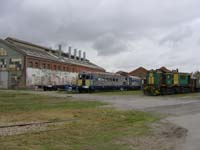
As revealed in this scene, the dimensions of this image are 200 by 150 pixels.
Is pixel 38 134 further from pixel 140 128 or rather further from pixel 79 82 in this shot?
pixel 79 82

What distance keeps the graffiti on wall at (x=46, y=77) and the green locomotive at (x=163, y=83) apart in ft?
68.3

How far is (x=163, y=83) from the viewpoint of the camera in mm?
51406

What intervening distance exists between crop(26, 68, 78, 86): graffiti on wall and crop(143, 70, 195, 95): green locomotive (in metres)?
20.8

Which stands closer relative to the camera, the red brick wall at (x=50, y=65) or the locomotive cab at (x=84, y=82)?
the locomotive cab at (x=84, y=82)

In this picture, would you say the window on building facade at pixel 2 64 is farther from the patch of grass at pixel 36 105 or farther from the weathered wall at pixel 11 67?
the patch of grass at pixel 36 105

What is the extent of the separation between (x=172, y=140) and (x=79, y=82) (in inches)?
1827

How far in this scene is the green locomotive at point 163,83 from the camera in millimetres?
50438

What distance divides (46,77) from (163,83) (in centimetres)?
3638

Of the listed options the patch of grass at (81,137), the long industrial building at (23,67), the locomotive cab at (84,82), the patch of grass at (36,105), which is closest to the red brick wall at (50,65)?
the long industrial building at (23,67)

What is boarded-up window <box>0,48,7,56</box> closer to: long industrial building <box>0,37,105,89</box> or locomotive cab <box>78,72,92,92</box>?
long industrial building <box>0,37,105,89</box>

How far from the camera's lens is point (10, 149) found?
9.54 meters

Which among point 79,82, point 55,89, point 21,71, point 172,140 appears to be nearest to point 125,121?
point 172,140

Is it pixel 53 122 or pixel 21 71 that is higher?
pixel 21 71

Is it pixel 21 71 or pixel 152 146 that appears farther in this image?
pixel 21 71
